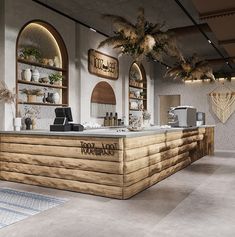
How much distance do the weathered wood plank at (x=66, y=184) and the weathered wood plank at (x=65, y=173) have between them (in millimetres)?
61

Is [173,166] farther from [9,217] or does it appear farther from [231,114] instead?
[231,114]

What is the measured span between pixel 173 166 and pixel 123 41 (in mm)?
2887

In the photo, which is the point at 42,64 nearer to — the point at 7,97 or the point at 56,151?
the point at 7,97

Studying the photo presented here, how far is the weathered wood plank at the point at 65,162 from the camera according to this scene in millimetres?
4355

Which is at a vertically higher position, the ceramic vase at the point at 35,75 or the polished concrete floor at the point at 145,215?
the ceramic vase at the point at 35,75

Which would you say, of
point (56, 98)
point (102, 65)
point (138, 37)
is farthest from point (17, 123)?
point (102, 65)

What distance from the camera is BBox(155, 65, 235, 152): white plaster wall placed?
11.3 meters

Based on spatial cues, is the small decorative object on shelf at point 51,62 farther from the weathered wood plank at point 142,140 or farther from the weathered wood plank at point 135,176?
the weathered wood plank at point 135,176

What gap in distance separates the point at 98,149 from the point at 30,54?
3022mm

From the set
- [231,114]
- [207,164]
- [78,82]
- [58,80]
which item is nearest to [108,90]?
[78,82]

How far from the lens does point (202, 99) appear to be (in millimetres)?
11703

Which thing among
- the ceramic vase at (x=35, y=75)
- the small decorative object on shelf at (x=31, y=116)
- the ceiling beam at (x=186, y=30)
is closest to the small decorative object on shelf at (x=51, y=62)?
the ceramic vase at (x=35, y=75)

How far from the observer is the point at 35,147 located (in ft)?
16.8

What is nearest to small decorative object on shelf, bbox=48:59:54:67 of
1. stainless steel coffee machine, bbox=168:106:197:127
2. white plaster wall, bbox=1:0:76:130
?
white plaster wall, bbox=1:0:76:130
